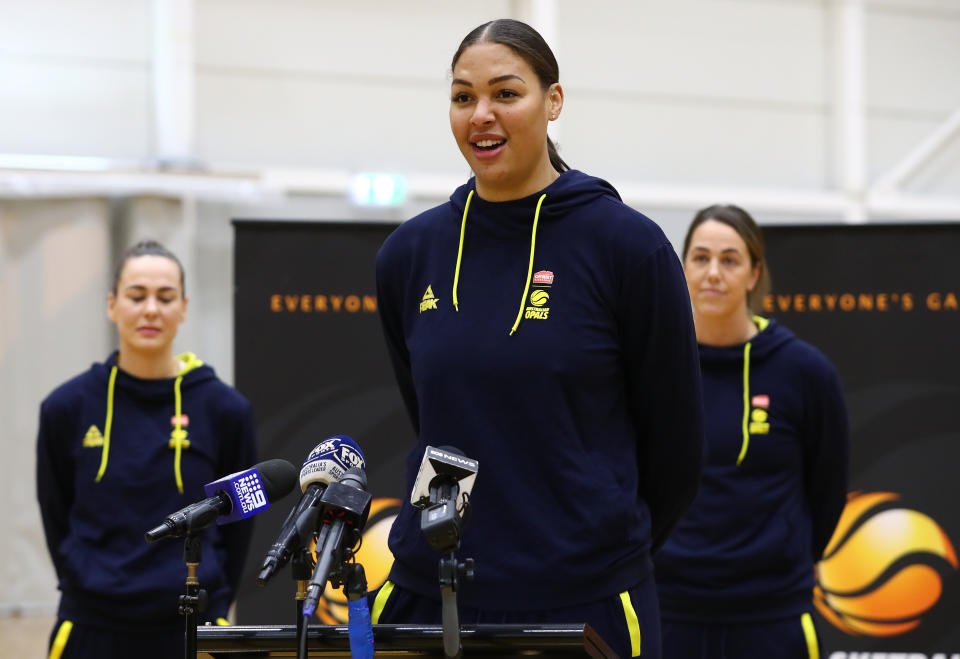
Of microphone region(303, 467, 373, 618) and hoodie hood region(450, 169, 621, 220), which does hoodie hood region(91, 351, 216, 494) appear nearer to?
hoodie hood region(450, 169, 621, 220)

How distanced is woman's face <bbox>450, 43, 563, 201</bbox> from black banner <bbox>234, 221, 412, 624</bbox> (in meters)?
3.09

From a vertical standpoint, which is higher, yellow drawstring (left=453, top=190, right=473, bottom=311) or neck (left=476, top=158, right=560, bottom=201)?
neck (left=476, top=158, right=560, bottom=201)

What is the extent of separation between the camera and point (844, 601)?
519 cm

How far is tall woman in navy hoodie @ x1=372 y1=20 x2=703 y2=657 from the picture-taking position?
1.91 m

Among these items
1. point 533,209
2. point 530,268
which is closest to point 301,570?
point 530,268

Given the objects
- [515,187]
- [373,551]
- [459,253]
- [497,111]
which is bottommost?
[373,551]

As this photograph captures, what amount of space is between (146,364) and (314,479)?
229 cm

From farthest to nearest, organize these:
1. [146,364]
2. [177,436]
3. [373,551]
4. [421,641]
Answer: [373,551] → [146,364] → [177,436] → [421,641]

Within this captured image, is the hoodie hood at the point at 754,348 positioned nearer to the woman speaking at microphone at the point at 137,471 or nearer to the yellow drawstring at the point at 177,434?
the woman speaking at microphone at the point at 137,471

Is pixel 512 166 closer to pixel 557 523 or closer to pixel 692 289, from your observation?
pixel 557 523

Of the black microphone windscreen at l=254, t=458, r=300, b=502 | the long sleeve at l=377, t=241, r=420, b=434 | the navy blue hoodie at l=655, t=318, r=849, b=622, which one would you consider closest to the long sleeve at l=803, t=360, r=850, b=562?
the navy blue hoodie at l=655, t=318, r=849, b=622

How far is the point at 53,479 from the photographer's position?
12.6 ft

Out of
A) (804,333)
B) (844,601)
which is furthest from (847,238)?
(844,601)

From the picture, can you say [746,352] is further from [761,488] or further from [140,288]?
[140,288]
